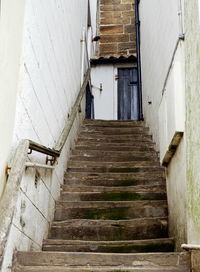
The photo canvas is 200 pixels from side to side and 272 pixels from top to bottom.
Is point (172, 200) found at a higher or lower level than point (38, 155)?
lower

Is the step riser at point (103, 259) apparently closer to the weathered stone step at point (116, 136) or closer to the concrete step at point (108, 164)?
the concrete step at point (108, 164)

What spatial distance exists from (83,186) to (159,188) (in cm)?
94

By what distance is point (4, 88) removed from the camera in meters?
2.57

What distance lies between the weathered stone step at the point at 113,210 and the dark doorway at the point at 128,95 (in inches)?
211

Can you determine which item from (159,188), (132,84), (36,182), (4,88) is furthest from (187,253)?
(132,84)

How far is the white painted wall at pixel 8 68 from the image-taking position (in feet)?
8.26

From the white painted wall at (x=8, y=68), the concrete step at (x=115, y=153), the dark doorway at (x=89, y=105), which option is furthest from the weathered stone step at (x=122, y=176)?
the dark doorway at (x=89, y=105)

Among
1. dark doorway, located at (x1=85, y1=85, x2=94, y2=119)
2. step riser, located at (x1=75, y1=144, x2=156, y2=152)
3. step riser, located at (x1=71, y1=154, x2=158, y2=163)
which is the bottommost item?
step riser, located at (x1=71, y1=154, x2=158, y2=163)

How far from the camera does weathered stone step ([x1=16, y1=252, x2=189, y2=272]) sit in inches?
108

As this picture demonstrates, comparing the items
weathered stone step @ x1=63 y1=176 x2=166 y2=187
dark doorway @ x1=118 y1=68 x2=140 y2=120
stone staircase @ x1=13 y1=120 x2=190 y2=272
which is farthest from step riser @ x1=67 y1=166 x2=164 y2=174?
dark doorway @ x1=118 y1=68 x2=140 y2=120

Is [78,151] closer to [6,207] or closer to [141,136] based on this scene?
[141,136]

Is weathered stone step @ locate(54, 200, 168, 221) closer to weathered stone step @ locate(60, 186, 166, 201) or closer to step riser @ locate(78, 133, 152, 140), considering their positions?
weathered stone step @ locate(60, 186, 166, 201)

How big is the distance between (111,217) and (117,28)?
831cm

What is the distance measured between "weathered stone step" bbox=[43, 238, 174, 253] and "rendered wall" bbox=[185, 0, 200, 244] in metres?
0.81
